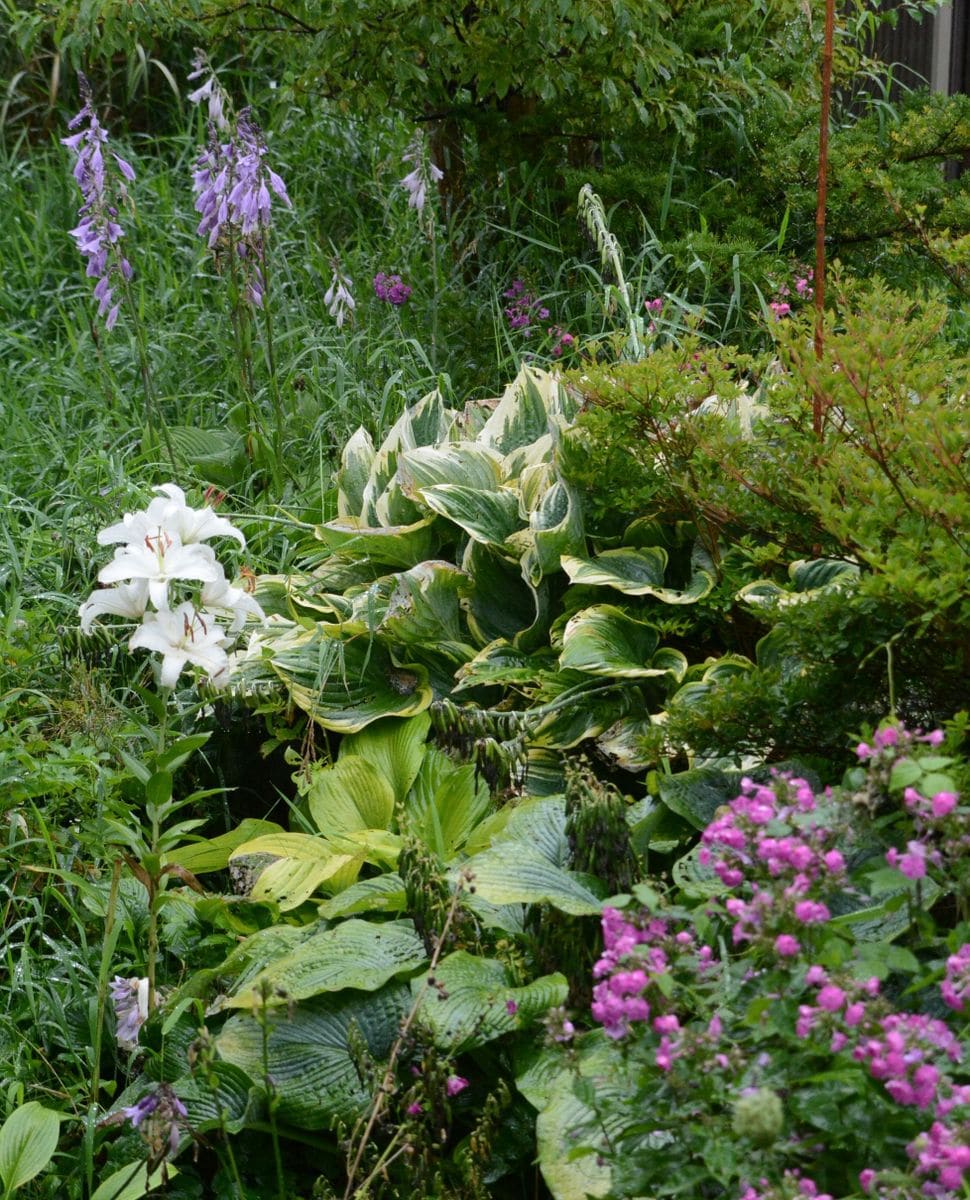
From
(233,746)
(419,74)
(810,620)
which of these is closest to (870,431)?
(810,620)

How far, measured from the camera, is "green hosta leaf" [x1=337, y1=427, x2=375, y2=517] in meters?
3.39

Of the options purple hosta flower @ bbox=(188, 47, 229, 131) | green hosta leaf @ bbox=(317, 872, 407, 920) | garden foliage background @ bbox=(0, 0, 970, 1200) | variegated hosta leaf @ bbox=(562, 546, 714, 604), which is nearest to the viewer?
garden foliage background @ bbox=(0, 0, 970, 1200)

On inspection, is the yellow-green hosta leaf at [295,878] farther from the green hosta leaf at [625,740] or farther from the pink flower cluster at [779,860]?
the pink flower cluster at [779,860]

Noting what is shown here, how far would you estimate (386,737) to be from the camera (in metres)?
2.78

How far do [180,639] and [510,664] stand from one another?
3.36 ft

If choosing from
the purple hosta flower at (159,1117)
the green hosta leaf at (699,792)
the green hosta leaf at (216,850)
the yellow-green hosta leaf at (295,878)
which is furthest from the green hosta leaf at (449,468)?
the purple hosta flower at (159,1117)

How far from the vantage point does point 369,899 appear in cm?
217

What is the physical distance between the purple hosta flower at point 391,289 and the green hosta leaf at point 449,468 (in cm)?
149

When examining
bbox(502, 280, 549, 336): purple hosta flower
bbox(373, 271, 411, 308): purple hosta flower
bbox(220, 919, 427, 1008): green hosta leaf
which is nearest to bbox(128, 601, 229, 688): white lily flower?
bbox(220, 919, 427, 1008): green hosta leaf

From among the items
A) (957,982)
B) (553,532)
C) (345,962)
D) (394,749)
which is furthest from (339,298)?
(957,982)

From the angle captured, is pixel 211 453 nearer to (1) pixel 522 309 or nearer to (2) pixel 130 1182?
(1) pixel 522 309

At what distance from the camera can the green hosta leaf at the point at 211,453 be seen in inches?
155

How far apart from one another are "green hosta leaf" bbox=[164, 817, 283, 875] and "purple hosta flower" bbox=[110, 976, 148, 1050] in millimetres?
378

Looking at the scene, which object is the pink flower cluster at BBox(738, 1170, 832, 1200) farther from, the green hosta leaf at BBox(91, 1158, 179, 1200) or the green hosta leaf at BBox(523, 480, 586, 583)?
the green hosta leaf at BBox(523, 480, 586, 583)
